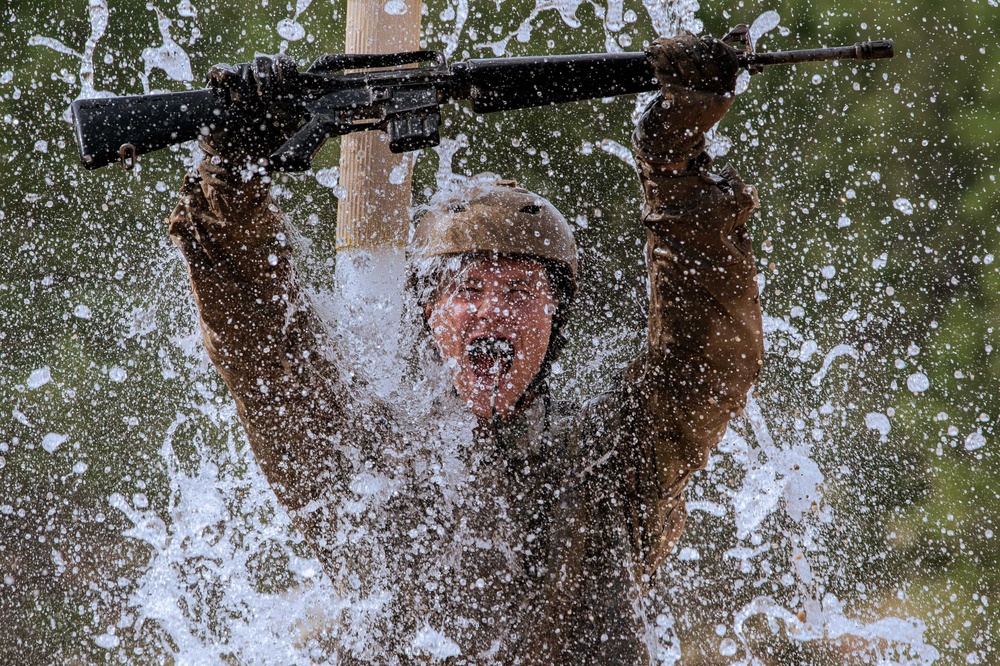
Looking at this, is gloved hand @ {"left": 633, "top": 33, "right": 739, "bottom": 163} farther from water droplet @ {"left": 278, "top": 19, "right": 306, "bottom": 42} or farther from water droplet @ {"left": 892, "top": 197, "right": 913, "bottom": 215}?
water droplet @ {"left": 892, "top": 197, "right": 913, "bottom": 215}

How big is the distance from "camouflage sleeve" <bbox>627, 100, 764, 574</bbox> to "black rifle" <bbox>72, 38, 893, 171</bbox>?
390mm

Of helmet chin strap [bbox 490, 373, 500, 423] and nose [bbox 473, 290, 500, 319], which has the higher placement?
nose [bbox 473, 290, 500, 319]

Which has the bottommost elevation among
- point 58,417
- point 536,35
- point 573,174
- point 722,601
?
point 722,601

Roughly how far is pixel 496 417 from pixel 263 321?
90 cm

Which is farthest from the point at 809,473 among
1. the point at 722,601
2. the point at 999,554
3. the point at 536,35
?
the point at 536,35

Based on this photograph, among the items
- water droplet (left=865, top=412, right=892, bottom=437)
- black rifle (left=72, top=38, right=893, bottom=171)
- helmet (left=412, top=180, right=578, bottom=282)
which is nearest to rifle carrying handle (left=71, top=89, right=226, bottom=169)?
black rifle (left=72, top=38, right=893, bottom=171)

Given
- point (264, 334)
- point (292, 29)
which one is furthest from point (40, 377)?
point (264, 334)

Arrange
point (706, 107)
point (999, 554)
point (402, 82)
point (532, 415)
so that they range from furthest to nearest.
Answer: point (999, 554) < point (532, 415) < point (402, 82) < point (706, 107)

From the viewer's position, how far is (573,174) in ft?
24.6

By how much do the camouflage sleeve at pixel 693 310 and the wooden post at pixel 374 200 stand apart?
4.26 ft

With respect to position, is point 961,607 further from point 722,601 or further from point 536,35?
point 536,35

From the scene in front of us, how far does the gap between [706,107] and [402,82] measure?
0.99m

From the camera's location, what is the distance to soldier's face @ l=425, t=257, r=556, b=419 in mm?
3586

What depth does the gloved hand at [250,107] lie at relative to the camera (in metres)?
2.95
